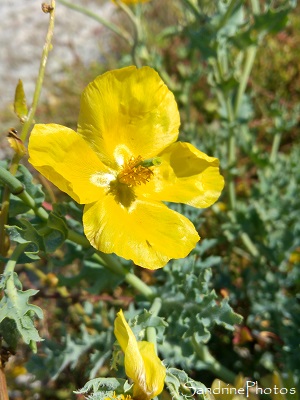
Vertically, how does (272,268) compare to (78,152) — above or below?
below

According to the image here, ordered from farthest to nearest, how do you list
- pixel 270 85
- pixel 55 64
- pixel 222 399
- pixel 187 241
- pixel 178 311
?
pixel 55 64 → pixel 270 85 → pixel 178 311 → pixel 187 241 → pixel 222 399

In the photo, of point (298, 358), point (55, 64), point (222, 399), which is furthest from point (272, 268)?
point (55, 64)

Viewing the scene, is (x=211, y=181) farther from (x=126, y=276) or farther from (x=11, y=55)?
(x=11, y=55)

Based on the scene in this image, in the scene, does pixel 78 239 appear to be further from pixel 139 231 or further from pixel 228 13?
pixel 228 13

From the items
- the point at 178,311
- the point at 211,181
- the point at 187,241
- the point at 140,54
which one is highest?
the point at 140,54

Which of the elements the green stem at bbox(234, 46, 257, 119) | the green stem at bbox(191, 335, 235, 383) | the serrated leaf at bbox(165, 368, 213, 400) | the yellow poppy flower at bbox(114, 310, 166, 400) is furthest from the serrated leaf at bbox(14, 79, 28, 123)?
the green stem at bbox(234, 46, 257, 119)

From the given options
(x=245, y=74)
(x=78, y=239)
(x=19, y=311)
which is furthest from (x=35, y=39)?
(x=19, y=311)

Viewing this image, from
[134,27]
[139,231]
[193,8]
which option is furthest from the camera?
[134,27]
